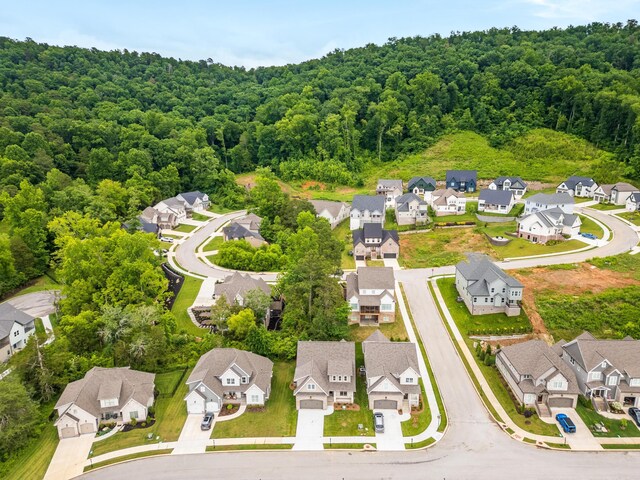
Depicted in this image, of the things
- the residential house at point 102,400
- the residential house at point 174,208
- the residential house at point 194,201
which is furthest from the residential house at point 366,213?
the residential house at point 102,400

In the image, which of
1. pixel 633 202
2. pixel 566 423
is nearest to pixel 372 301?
pixel 566 423

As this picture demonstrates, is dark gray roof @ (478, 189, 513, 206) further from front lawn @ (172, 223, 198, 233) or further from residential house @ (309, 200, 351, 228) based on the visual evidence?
front lawn @ (172, 223, 198, 233)

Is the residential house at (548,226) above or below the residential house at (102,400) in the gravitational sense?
above

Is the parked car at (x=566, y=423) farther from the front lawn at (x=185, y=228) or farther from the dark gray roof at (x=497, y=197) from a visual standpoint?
the front lawn at (x=185, y=228)

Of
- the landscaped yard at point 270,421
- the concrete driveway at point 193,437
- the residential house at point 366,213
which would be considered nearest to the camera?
the concrete driveway at point 193,437

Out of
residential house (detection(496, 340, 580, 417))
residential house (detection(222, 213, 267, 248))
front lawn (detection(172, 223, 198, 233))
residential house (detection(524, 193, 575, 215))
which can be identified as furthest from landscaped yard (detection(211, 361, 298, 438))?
residential house (detection(524, 193, 575, 215))

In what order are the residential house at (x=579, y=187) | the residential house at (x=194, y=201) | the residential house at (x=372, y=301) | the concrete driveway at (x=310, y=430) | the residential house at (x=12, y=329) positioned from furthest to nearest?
the residential house at (x=194, y=201) → the residential house at (x=579, y=187) → the residential house at (x=372, y=301) → the residential house at (x=12, y=329) → the concrete driveway at (x=310, y=430)

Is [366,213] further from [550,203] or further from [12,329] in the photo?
[12,329]
